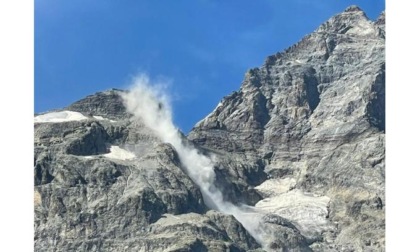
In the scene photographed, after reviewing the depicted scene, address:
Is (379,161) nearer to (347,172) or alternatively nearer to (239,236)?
(347,172)

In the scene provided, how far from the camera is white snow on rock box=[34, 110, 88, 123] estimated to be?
184337 mm

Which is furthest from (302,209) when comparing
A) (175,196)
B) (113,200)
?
(113,200)

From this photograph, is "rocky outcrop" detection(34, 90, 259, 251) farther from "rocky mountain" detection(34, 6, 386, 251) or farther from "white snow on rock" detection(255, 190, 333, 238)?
"white snow on rock" detection(255, 190, 333, 238)

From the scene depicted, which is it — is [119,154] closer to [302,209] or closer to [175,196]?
[175,196]

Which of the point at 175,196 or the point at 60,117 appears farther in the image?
the point at 60,117

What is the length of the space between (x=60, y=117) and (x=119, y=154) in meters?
14.9

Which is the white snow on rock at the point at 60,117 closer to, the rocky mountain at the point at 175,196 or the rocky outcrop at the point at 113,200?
the rocky mountain at the point at 175,196

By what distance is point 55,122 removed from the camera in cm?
18138

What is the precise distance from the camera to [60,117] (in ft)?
618

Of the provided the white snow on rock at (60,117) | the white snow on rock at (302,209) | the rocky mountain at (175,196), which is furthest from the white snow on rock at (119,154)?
the white snow on rock at (302,209)

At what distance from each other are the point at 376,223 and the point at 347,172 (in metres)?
24.4

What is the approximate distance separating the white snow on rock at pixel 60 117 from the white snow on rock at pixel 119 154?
9.78 metres

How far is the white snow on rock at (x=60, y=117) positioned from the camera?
18434 cm
